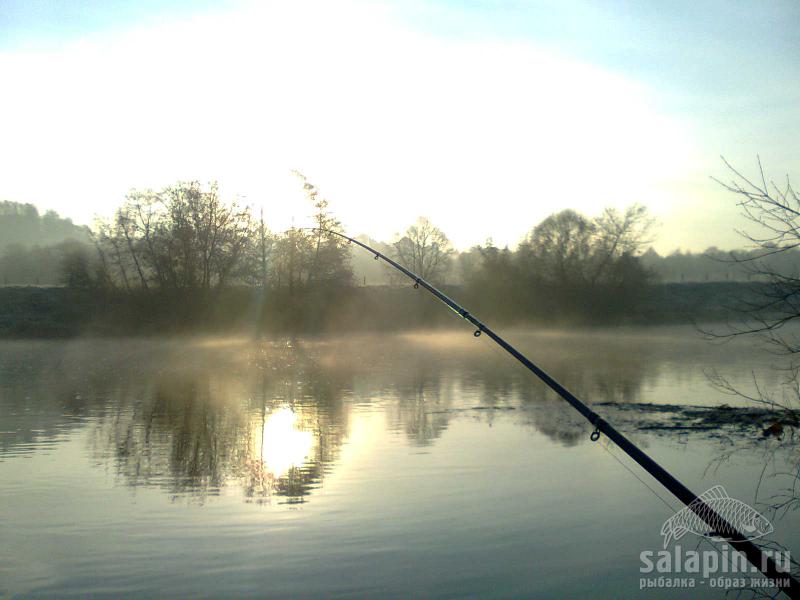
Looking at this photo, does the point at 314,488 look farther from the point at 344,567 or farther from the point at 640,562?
the point at 640,562

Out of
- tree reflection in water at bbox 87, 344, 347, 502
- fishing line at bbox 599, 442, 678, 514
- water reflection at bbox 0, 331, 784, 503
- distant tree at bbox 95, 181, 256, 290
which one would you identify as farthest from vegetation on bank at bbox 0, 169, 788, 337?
fishing line at bbox 599, 442, 678, 514

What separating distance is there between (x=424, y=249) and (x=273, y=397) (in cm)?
5208

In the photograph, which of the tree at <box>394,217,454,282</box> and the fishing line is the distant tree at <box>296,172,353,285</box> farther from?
the fishing line

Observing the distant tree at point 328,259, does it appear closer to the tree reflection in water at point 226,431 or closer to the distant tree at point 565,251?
the distant tree at point 565,251

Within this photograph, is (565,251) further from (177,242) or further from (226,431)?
(226,431)

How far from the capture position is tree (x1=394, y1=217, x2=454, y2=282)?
232 ft

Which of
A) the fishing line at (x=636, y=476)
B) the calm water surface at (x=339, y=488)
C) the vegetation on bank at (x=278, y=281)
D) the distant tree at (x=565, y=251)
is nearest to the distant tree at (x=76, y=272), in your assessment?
the vegetation on bank at (x=278, y=281)

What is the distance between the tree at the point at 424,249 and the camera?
7075 cm

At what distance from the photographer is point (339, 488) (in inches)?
406

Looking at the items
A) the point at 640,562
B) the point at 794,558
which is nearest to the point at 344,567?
the point at 640,562

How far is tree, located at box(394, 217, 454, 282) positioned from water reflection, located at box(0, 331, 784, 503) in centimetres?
3083

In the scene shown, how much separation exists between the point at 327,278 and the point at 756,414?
4031 centimetres

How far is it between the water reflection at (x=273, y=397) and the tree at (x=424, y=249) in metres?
30.8

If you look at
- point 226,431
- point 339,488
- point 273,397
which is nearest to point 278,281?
point 273,397
